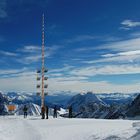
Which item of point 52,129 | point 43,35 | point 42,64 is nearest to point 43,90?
point 42,64

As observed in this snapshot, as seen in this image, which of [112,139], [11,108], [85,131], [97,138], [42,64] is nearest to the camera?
[112,139]

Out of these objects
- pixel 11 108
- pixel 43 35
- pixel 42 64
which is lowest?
pixel 11 108

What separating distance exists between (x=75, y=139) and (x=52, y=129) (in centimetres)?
570

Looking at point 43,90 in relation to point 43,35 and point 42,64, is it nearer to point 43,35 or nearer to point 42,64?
point 42,64

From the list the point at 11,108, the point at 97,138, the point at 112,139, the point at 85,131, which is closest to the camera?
the point at 112,139

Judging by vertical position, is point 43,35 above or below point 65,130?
above

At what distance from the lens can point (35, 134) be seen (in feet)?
83.1

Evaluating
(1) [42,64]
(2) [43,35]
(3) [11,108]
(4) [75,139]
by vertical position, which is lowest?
(4) [75,139]

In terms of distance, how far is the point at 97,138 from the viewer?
20219 millimetres

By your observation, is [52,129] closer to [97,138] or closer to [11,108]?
[97,138]

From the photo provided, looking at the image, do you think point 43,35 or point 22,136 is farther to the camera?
point 43,35

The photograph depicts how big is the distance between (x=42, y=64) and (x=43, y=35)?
17.1 ft

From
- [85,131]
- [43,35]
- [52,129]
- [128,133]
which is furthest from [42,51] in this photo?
[128,133]

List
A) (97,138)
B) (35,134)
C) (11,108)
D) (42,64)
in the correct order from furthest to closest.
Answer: (11,108) → (42,64) → (35,134) → (97,138)
